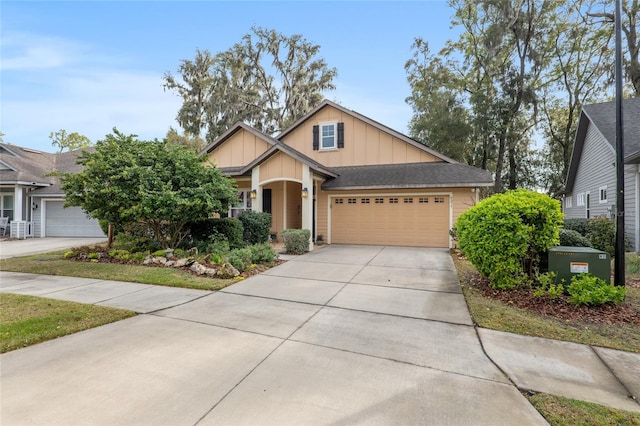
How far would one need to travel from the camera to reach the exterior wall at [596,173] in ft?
36.5

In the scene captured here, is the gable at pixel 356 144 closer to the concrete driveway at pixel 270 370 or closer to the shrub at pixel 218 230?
the shrub at pixel 218 230

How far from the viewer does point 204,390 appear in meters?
2.57

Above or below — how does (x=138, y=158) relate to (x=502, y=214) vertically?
above

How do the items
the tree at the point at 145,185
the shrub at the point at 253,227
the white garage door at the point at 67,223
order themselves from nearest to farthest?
Result: the tree at the point at 145,185 → the shrub at the point at 253,227 → the white garage door at the point at 67,223

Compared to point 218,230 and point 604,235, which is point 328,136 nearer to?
point 218,230

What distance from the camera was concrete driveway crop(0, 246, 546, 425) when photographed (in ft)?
7.50

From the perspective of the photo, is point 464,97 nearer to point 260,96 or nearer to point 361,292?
point 260,96

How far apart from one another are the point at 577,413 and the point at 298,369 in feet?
7.65

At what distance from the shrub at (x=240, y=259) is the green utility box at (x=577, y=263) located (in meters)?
6.45

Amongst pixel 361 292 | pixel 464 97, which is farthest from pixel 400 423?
pixel 464 97

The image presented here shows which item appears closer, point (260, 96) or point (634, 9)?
point (634, 9)

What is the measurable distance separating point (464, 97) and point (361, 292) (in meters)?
20.1

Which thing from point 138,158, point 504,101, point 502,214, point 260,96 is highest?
point 260,96

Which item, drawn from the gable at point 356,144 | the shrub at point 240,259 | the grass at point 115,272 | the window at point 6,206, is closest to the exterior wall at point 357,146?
the gable at point 356,144
